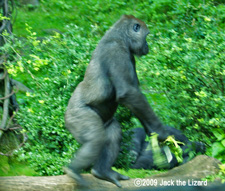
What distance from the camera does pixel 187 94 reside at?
452 centimetres

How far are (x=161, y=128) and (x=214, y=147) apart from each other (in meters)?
0.82

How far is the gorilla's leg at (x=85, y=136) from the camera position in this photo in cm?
365

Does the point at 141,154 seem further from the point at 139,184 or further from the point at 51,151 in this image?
the point at 139,184

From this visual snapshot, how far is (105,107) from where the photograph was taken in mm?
4113

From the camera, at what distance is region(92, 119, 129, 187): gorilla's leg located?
3895 millimetres

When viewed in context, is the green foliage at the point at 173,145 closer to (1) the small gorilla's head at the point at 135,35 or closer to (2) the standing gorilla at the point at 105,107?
(2) the standing gorilla at the point at 105,107

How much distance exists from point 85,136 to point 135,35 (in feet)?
4.46

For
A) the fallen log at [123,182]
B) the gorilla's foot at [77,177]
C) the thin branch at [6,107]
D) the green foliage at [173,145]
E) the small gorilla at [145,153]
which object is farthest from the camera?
the small gorilla at [145,153]

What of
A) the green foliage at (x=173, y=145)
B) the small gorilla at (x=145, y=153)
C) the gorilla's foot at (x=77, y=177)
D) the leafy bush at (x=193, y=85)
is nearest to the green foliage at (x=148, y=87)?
the leafy bush at (x=193, y=85)

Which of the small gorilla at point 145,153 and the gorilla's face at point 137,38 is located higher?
the gorilla's face at point 137,38

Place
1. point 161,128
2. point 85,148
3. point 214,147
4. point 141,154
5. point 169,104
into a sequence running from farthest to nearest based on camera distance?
point 141,154 < point 169,104 < point 214,147 < point 161,128 < point 85,148

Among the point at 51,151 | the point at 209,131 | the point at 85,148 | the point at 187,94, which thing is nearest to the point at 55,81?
the point at 51,151
